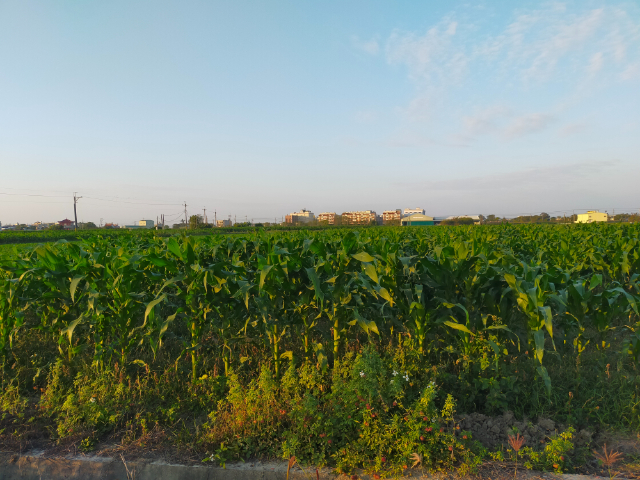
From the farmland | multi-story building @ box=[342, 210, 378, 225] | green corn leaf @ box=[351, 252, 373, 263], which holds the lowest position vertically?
the farmland

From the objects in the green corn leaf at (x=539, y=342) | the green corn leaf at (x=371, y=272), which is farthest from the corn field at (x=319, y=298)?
the green corn leaf at (x=539, y=342)

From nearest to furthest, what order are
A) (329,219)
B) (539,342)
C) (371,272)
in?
(539,342) → (371,272) → (329,219)

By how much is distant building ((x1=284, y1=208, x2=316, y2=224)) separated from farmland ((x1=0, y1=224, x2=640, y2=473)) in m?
86.3

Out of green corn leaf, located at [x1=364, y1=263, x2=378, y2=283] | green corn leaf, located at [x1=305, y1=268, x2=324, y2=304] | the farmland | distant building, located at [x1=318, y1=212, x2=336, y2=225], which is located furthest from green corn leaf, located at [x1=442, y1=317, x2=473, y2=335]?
distant building, located at [x1=318, y1=212, x2=336, y2=225]

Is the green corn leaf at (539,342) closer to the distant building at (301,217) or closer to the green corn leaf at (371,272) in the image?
the green corn leaf at (371,272)

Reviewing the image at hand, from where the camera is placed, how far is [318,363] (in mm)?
3545

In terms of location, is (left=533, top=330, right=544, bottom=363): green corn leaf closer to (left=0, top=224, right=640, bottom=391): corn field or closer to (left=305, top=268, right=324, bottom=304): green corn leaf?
(left=0, top=224, right=640, bottom=391): corn field

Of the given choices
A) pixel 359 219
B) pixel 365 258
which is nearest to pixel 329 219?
pixel 359 219

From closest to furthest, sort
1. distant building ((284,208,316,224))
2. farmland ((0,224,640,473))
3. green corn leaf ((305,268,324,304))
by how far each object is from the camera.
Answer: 1. farmland ((0,224,640,473))
2. green corn leaf ((305,268,324,304))
3. distant building ((284,208,316,224))

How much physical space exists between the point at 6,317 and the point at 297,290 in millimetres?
3585

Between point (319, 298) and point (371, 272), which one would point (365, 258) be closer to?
point (371, 272)

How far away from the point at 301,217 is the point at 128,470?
101 meters

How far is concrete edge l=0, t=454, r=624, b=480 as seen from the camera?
2.56 meters

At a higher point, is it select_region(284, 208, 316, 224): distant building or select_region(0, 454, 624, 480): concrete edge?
select_region(284, 208, 316, 224): distant building
